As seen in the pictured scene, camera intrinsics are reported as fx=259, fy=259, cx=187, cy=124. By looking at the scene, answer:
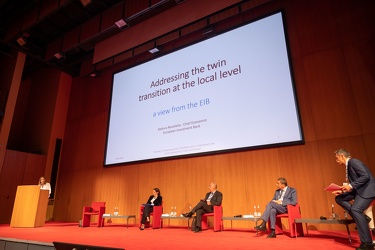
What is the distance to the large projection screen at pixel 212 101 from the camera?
201 inches

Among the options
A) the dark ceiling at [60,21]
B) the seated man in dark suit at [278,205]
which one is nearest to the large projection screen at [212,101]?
the seated man in dark suit at [278,205]

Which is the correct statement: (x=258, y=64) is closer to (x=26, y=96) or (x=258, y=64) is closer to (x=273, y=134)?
(x=273, y=134)

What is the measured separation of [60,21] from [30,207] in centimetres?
562

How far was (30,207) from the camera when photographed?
17.1ft

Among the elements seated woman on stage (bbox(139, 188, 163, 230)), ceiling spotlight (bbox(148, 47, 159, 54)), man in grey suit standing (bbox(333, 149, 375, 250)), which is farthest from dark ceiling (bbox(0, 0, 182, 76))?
man in grey suit standing (bbox(333, 149, 375, 250))

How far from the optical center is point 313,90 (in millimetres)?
5008

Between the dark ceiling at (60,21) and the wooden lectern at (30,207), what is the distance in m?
4.23

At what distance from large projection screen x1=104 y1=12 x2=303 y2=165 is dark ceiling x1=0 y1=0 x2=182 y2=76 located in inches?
54.1

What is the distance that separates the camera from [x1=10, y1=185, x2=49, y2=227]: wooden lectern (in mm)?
5160

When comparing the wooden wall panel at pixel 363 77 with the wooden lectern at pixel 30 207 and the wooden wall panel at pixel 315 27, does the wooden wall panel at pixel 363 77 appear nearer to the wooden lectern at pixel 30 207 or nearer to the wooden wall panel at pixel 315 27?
the wooden wall panel at pixel 315 27

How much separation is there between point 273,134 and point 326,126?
941 mm
